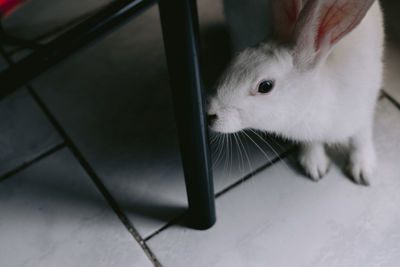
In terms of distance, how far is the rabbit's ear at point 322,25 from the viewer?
75 centimetres

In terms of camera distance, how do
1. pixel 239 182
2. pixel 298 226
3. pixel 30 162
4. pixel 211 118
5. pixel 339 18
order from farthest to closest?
pixel 30 162 → pixel 239 182 → pixel 298 226 → pixel 211 118 → pixel 339 18

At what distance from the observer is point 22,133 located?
135 centimetres

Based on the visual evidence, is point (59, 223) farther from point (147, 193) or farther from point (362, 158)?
point (362, 158)

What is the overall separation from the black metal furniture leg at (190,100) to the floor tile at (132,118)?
0.50 feet

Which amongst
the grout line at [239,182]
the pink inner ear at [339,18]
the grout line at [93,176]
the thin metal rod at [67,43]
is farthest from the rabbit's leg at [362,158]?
the thin metal rod at [67,43]

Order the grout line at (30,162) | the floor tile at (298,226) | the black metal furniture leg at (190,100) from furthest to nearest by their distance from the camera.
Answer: the grout line at (30,162) → the floor tile at (298,226) → the black metal furniture leg at (190,100)

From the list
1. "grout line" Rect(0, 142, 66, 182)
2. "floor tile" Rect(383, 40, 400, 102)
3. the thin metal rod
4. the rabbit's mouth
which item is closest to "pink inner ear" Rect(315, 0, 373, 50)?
the rabbit's mouth

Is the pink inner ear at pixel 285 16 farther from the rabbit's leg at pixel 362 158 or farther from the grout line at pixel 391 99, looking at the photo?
the grout line at pixel 391 99

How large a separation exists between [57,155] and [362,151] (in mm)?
887

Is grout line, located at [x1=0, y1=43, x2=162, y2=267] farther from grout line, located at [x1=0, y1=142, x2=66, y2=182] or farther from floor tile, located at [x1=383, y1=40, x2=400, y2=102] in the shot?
floor tile, located at [x1=383, y1=40, x2=400, y2=102]

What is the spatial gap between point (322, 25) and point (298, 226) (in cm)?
→ 53

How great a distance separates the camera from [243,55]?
0.87 metres

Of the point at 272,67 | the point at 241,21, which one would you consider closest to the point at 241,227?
the point at 272,67

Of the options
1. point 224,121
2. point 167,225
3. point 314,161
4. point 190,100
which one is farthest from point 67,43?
point 314,161
